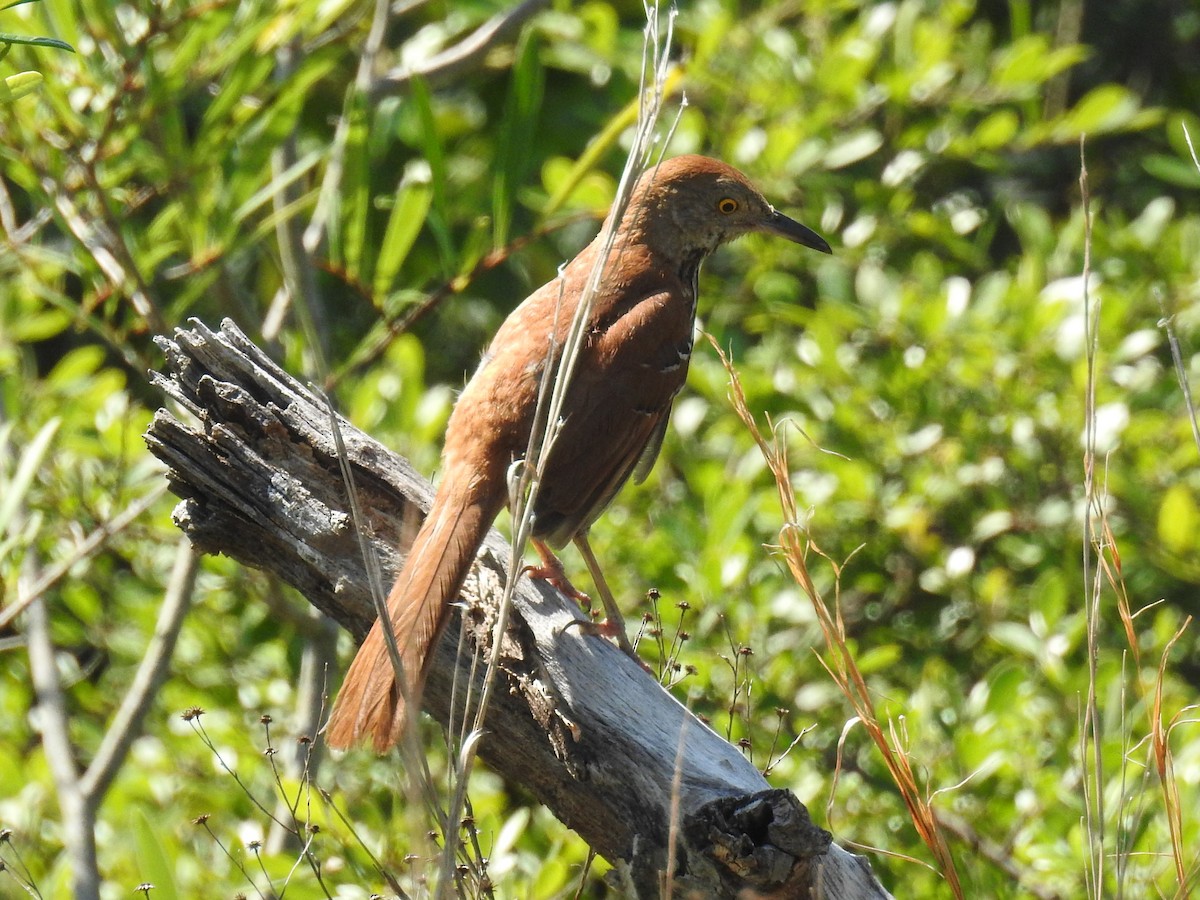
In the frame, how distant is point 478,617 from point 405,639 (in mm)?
278

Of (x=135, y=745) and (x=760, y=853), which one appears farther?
(x=135, y=745)

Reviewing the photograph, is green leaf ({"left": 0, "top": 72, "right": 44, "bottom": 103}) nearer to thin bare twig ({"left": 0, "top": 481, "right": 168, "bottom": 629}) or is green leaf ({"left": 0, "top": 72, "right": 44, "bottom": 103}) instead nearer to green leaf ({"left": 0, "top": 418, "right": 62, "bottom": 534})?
green leaf ({"left": 0, "top": 418, "right": 62, "bottom": 534})

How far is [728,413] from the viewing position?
17.1ft

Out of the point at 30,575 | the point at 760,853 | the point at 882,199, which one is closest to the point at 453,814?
the point at 760,853

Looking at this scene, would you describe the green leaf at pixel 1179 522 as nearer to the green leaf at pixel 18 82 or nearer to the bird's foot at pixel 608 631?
the bird's foot at pixel 608 631

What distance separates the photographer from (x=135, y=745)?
203 inches

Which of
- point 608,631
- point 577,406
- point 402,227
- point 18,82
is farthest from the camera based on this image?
point 402,227

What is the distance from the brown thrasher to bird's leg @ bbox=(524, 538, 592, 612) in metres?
0.01

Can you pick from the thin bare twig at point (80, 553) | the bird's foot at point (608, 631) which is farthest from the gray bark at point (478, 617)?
the thin bare twig at point (80, 553)

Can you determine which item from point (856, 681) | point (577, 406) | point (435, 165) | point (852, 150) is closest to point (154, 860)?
point (577, 406)

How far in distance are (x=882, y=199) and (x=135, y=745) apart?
3.67 m

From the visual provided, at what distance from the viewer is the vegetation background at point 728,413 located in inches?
163

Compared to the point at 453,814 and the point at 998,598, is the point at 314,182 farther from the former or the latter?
the point at 453,814

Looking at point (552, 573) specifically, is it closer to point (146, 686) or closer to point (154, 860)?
point (154, 860)
